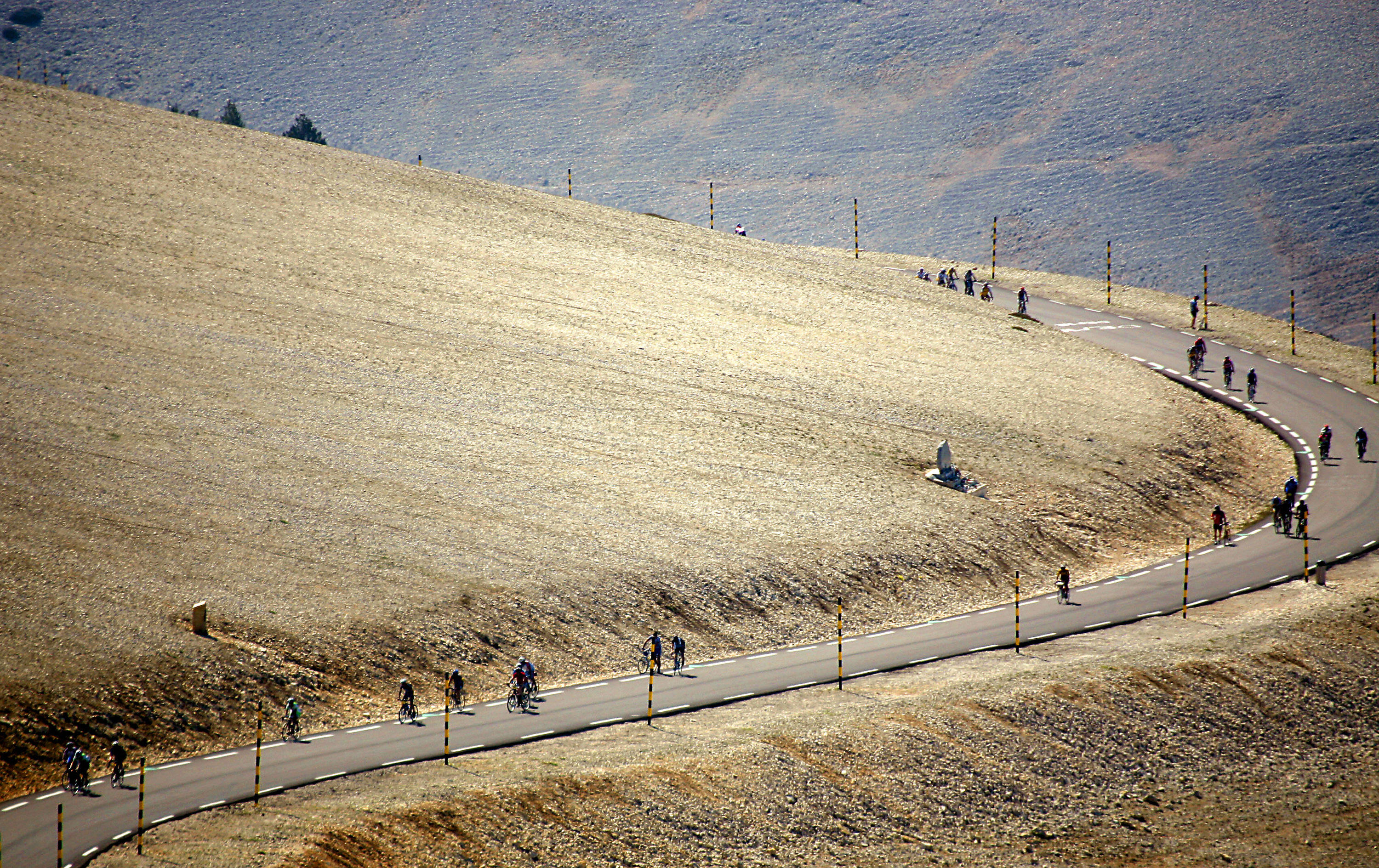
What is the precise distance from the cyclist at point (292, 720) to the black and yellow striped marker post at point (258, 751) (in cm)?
44

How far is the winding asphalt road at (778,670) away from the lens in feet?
60.6

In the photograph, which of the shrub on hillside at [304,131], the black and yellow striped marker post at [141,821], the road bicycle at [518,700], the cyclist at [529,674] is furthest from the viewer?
the shrub on hillside at [304,131]

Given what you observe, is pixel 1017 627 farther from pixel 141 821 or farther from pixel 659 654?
pixel 141 821

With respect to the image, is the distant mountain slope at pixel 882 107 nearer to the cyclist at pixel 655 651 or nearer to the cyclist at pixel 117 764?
the cyclist at pixel 655 651

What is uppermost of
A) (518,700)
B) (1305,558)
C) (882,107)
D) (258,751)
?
(882,107)

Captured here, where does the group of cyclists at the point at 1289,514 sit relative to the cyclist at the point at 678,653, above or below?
above

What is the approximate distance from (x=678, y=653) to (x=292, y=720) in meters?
8.12

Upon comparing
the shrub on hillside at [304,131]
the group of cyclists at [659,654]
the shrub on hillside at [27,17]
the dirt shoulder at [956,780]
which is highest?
the shrub on hillside at [27,17]

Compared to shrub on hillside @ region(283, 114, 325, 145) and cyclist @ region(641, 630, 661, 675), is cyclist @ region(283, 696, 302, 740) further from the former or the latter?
shrub on hillside @ region(283, 114, 325, 145)

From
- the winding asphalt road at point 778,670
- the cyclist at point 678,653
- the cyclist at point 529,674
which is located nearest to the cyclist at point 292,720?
the winding asphalt road at point 778,670

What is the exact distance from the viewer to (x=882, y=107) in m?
151

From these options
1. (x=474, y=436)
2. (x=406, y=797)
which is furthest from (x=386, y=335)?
(x=406, y=797)

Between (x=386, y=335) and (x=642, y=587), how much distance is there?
1720 cm

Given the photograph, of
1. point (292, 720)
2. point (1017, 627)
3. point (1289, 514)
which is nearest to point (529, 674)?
point (292, 720)
